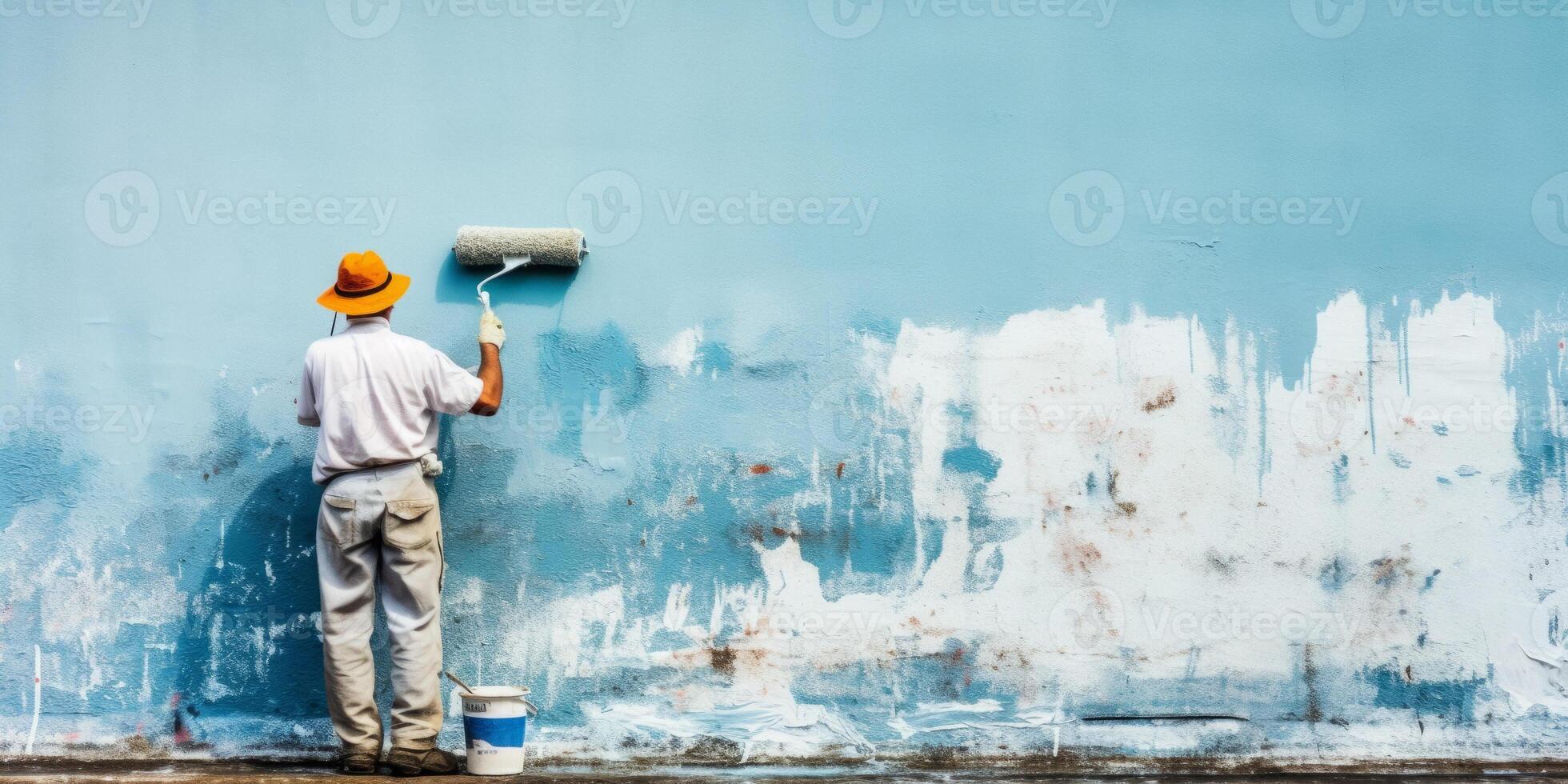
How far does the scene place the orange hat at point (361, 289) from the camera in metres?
3.49

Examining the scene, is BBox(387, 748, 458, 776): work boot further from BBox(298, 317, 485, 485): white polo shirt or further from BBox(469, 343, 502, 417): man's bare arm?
BBox(469, 343, 502, 417): man's bare arm

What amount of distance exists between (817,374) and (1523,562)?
2.37 metres

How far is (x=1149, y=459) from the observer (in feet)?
12.3

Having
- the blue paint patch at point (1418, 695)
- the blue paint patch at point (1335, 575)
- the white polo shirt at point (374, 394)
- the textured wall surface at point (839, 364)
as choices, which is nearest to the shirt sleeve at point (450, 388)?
the white polo shirt at point (374, 394)

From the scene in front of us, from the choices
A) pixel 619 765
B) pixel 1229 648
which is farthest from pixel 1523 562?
pixel 619 765

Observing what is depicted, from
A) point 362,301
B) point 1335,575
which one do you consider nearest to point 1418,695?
point 1335,575

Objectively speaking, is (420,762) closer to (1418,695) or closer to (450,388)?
(450,388)

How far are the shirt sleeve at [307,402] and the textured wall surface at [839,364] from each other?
0.80 ft

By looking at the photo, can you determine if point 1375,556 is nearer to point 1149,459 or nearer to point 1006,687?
point 1149,459

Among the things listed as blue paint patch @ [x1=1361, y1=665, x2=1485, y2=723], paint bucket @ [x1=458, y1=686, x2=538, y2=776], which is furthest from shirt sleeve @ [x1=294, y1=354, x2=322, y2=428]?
blue paint patch @ [x1=1361, y1=665, x2=1485, y2=723]

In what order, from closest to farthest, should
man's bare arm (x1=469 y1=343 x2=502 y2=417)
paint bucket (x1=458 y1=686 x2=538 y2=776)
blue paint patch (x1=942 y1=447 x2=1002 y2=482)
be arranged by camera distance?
paint bucket (x1=458 y1=686 x2=538 y2=776) → man's bare arm (x1=469 y1=343 x2=502 y2=417) → blue paint patch (x1=942 y1=447 x2=1002 y2=482)

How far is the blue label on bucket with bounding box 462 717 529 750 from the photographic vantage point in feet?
11.1

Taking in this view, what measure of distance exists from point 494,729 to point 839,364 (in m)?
1.54

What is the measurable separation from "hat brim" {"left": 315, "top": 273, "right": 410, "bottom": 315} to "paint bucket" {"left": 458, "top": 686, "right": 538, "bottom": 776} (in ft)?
3.88
